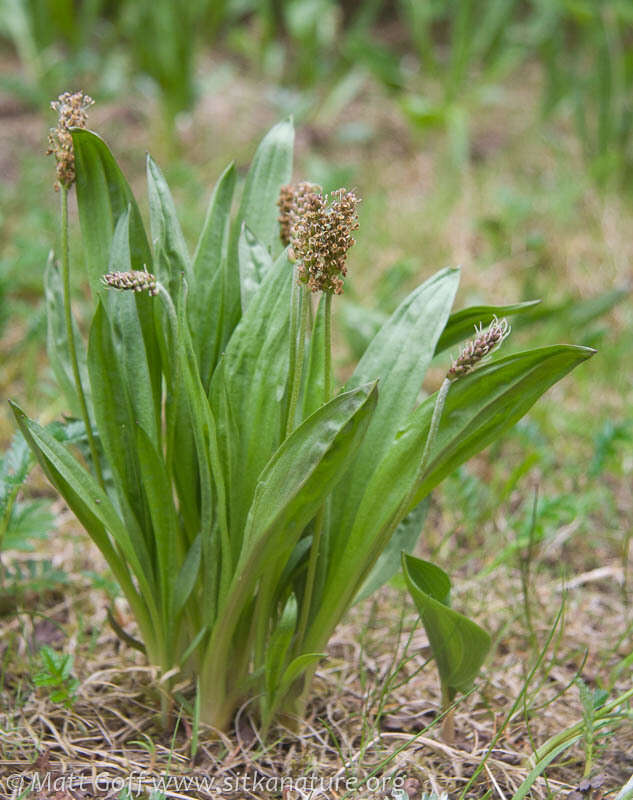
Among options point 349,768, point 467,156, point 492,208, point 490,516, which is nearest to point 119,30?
point 467,156

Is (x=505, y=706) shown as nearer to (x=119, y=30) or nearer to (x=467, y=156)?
(x=467, y=156)

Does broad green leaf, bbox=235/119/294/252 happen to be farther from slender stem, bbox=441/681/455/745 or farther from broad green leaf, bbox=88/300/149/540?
slender stem, bbox=441/681/455/745

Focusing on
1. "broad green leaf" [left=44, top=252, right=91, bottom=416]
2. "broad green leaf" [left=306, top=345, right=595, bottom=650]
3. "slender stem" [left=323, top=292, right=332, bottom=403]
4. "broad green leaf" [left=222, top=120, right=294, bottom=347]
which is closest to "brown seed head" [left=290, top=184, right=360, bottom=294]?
"slender stem" [left=323, top=292, right=332, bottom=403]

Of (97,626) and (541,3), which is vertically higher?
(541,3)

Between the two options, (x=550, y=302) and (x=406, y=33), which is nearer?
(x=550, y=302)

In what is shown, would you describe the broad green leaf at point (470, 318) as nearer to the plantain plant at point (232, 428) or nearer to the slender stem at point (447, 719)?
the plantain plant at point (232, 428)

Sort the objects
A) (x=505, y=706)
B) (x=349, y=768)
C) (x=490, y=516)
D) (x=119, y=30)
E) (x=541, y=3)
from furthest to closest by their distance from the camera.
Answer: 1. (x=119, y=30)
2. (x=541, y=3)
3. (x=490, y=516)
4. (x=505, y=706)
5. (x=349, y=768)
